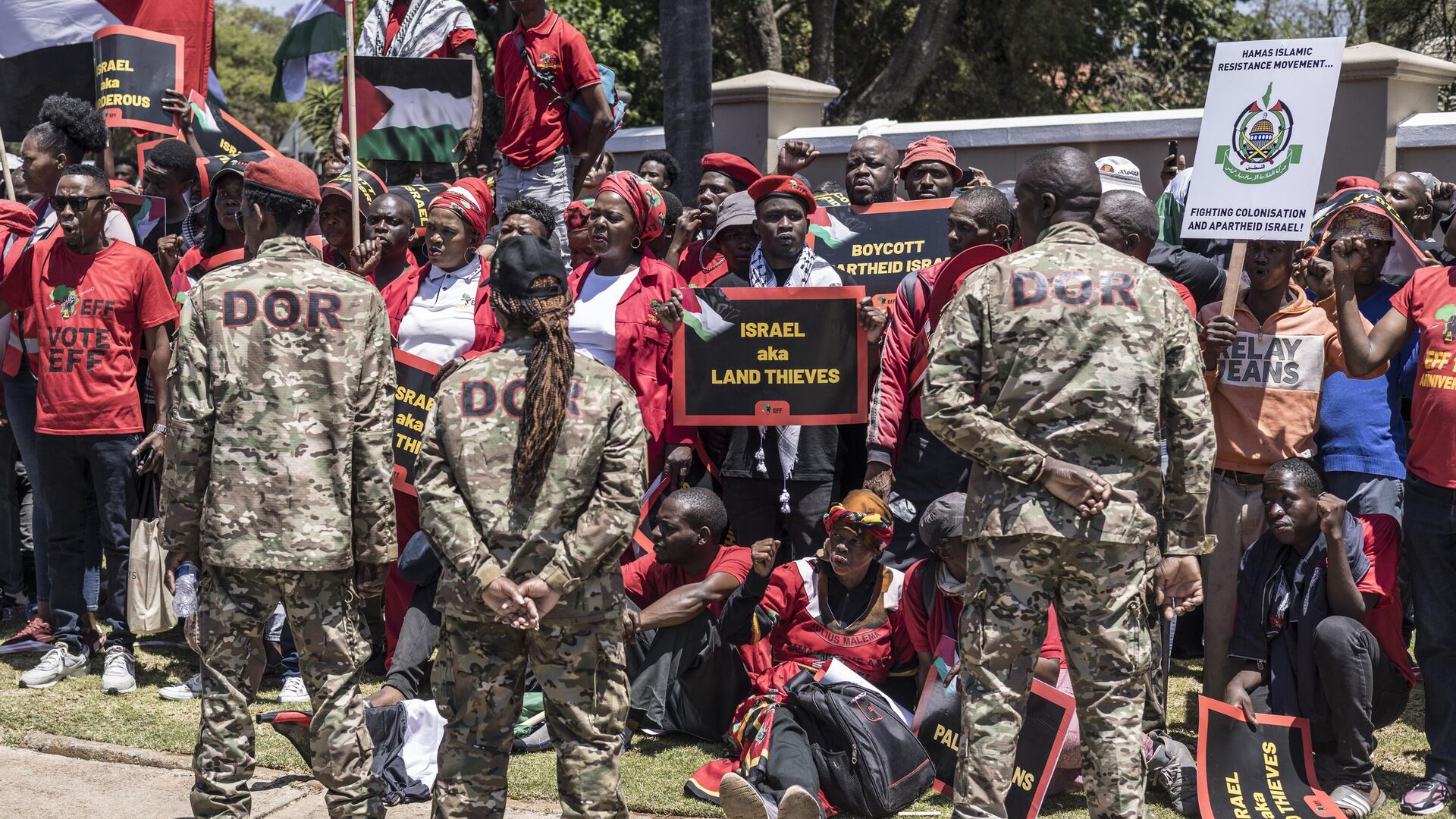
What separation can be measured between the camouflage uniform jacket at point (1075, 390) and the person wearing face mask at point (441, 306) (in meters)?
3.09

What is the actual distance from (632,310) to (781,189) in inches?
36.5

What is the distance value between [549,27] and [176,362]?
5.29 meters

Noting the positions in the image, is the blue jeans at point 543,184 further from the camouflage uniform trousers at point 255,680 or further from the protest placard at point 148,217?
the camouflage uniform trousers at point 255,680

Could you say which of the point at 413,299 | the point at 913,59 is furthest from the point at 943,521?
the point at 913,59

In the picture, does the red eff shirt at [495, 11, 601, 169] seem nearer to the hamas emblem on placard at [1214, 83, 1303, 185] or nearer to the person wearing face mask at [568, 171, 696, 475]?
the person wearing face mask at [568, 171, 696, 475]

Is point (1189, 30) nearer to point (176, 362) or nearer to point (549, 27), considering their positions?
point (549, 27)

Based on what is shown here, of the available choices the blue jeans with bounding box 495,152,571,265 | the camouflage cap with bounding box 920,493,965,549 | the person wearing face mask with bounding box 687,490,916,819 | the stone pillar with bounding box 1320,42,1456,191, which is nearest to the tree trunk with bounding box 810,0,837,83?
the blue jeans with bounding box 495,152,571,265

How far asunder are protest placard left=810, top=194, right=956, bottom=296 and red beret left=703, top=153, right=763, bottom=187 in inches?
38.0

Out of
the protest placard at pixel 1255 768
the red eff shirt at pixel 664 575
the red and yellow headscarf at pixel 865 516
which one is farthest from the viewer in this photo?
the red eff shirt at pixel 664 575

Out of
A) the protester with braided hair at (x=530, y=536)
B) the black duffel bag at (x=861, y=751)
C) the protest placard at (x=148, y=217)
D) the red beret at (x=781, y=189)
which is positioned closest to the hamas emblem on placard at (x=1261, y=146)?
the red beret at (x=781, y=189)

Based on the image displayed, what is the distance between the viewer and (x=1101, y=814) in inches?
183

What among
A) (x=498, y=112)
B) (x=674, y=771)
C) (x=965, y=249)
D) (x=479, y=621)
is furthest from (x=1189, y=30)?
(x=479, y=621)

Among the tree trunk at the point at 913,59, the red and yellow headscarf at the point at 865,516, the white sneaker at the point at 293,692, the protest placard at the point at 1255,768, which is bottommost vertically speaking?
the white sneaker at the point at 293,692

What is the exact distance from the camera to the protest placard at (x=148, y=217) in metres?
9.10
